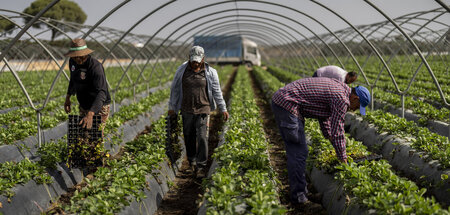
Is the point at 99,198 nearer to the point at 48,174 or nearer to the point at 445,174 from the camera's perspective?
the point at 48,174

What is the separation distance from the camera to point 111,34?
1758cm

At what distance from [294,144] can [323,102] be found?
0.62 metres

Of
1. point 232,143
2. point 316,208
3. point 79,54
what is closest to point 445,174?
point 316,208

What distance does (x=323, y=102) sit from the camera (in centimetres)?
438

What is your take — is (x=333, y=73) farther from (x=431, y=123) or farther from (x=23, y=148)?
(x=23, y=148)

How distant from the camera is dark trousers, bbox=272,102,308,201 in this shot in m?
4.42

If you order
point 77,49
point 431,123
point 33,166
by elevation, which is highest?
point 77,49

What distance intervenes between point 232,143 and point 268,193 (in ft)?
6.90

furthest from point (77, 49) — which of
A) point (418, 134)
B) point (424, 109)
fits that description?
point (424, 109)

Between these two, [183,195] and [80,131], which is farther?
[183,195]

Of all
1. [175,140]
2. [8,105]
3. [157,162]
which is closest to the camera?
[157,162]

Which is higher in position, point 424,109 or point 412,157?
point 424,109

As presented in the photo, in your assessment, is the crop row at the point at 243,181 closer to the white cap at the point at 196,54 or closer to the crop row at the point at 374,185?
the crop row at the point at 374,185

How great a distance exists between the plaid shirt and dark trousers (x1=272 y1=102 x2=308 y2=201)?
9cm
